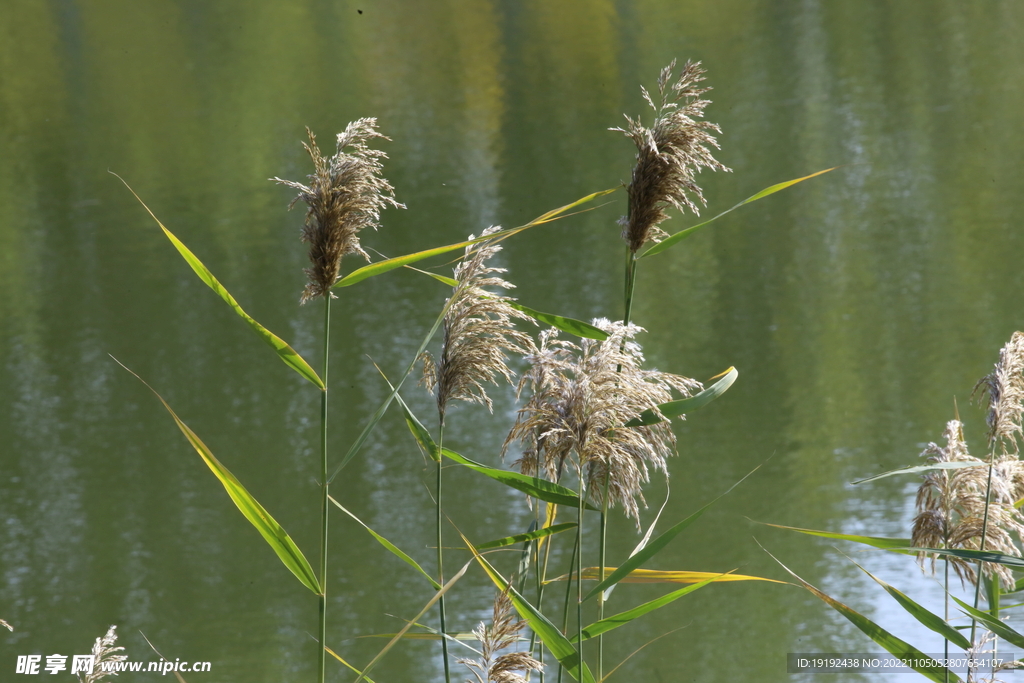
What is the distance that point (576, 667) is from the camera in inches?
43.8

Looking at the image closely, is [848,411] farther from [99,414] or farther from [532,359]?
[99,414]

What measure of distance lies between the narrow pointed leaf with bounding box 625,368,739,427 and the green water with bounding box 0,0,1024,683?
1225 millimetres

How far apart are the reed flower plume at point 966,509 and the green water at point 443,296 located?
45.3 inches

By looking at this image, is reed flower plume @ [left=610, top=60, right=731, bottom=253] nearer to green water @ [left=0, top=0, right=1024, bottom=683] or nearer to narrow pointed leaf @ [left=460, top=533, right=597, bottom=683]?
narrow pointed leaf @ [left=460, top=533, right=597, bottom=683]

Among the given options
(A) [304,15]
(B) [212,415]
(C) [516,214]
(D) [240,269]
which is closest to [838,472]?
(B) [212,415]

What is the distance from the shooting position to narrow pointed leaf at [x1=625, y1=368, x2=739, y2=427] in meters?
1.14

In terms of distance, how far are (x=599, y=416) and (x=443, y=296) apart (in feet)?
11.8

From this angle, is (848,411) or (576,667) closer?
(576,667)

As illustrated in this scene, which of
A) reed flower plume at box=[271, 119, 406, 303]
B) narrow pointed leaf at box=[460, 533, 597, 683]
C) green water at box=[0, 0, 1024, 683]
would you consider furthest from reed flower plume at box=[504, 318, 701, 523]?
green water at box=[0, 0, 1024, 683]

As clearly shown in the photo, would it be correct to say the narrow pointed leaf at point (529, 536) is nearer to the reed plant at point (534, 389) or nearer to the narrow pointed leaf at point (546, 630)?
the reed plant at point (534, 389)

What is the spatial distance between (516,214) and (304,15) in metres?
6.40

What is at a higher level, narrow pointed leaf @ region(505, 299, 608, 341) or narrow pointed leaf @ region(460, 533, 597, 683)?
narrow pointed leaf @ region(505, 299, 608, 341)

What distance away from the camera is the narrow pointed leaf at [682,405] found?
1140 millimetres

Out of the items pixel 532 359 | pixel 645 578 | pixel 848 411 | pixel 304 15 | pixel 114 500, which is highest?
pixel 304 15
